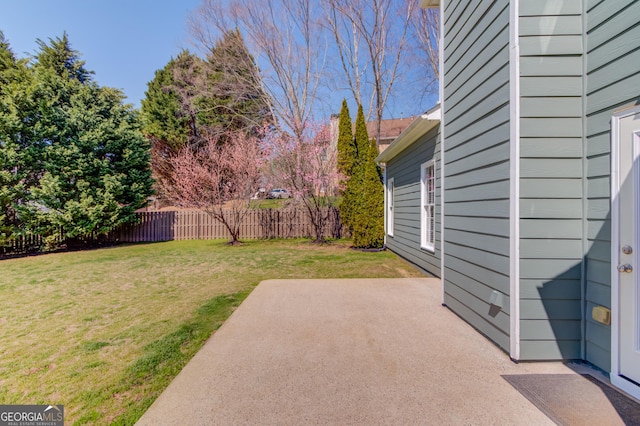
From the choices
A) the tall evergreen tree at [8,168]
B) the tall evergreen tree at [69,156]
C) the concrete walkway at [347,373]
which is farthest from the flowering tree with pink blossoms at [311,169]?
the tall evergreen tree at [8,168]

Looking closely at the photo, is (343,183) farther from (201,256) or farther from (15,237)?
(15,237)

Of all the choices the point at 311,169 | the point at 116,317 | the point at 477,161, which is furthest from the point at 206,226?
the point at 477,161

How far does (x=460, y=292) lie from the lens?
10.3 ft

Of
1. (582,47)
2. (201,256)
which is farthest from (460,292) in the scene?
(201,256)

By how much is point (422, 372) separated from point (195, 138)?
18.5m

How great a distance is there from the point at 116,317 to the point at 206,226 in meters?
9.39

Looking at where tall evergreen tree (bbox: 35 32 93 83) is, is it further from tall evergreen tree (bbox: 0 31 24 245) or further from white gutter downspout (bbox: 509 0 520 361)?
white gutter downspout (bbox: 509 0 520 361)

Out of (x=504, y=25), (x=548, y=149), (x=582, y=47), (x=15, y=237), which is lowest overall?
(x=15, y=237)

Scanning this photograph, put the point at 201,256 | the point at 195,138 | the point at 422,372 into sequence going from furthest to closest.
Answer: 1. the point at 195,138
2. the point at 201,256
3. the point at 422,372

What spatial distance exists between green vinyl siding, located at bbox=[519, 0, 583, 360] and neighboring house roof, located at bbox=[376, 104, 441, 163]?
2102mm

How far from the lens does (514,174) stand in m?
2.26

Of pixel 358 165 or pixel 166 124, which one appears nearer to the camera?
pixel 358 165

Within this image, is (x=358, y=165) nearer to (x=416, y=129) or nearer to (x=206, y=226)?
(x=416, y=129)

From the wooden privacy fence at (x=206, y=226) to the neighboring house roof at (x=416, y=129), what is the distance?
5.83 m
